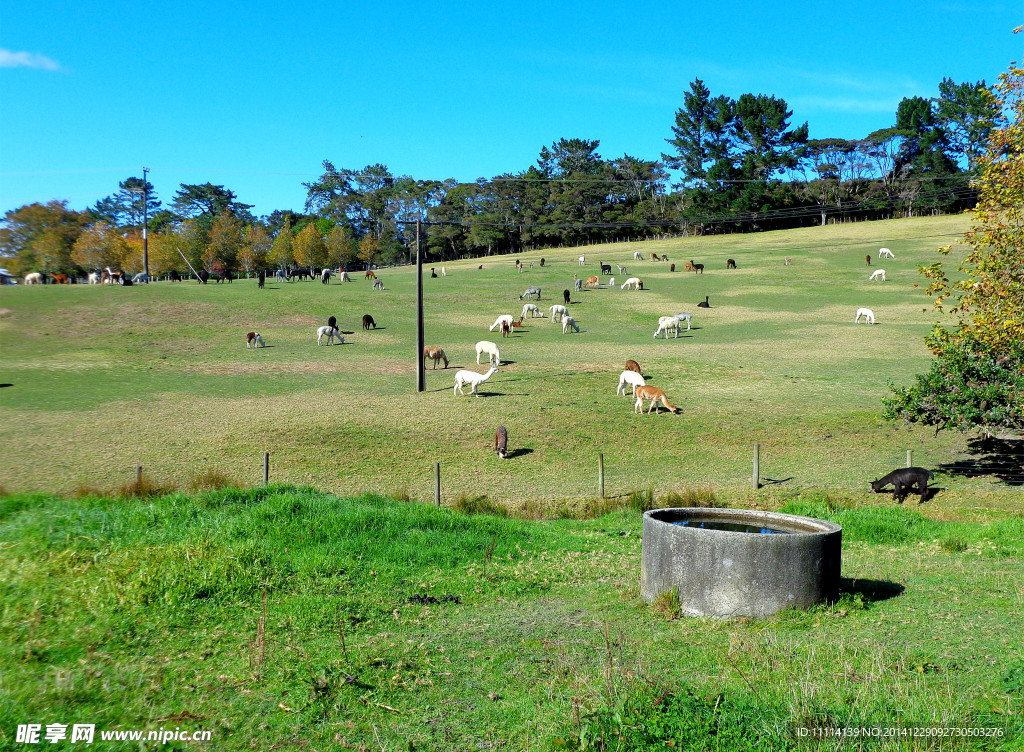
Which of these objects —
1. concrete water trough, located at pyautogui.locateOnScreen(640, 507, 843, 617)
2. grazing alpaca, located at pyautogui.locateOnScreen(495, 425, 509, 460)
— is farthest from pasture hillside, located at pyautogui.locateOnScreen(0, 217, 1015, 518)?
concrete water trough, located at pyautogui.locateOnScreen(640, 507, 843, 617)

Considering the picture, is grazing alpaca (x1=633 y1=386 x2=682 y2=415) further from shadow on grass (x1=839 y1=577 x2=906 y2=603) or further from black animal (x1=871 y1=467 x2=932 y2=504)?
shadow on grass (x1=839 y1=577 x2=906 y2=603)

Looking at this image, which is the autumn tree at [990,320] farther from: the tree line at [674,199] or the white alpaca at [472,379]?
the tree line at [674,199]

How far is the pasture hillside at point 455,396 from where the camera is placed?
888 inches

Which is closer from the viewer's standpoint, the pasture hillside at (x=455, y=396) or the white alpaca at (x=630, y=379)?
the pasture hillside at (x=455, y=396)

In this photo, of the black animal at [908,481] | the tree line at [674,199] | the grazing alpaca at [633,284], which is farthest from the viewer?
the tree line at [674,199]

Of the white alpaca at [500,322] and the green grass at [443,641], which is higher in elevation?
the white alpaca at [500,322]

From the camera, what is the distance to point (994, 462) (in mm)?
23203

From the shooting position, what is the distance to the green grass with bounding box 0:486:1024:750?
5.78 m

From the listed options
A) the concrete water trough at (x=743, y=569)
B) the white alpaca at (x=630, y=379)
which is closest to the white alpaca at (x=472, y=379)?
the white alpaca at (x=630, y=379)

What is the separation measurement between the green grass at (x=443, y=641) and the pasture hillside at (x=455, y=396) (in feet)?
25.3

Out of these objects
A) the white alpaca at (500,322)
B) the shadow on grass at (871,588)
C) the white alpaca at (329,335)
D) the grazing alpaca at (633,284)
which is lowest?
the shadow on grass at (871,588)

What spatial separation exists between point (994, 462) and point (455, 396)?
65.0ft

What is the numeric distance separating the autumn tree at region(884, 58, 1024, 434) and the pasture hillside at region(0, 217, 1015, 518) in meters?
2.04

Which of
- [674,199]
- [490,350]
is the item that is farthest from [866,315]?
[674,199]
